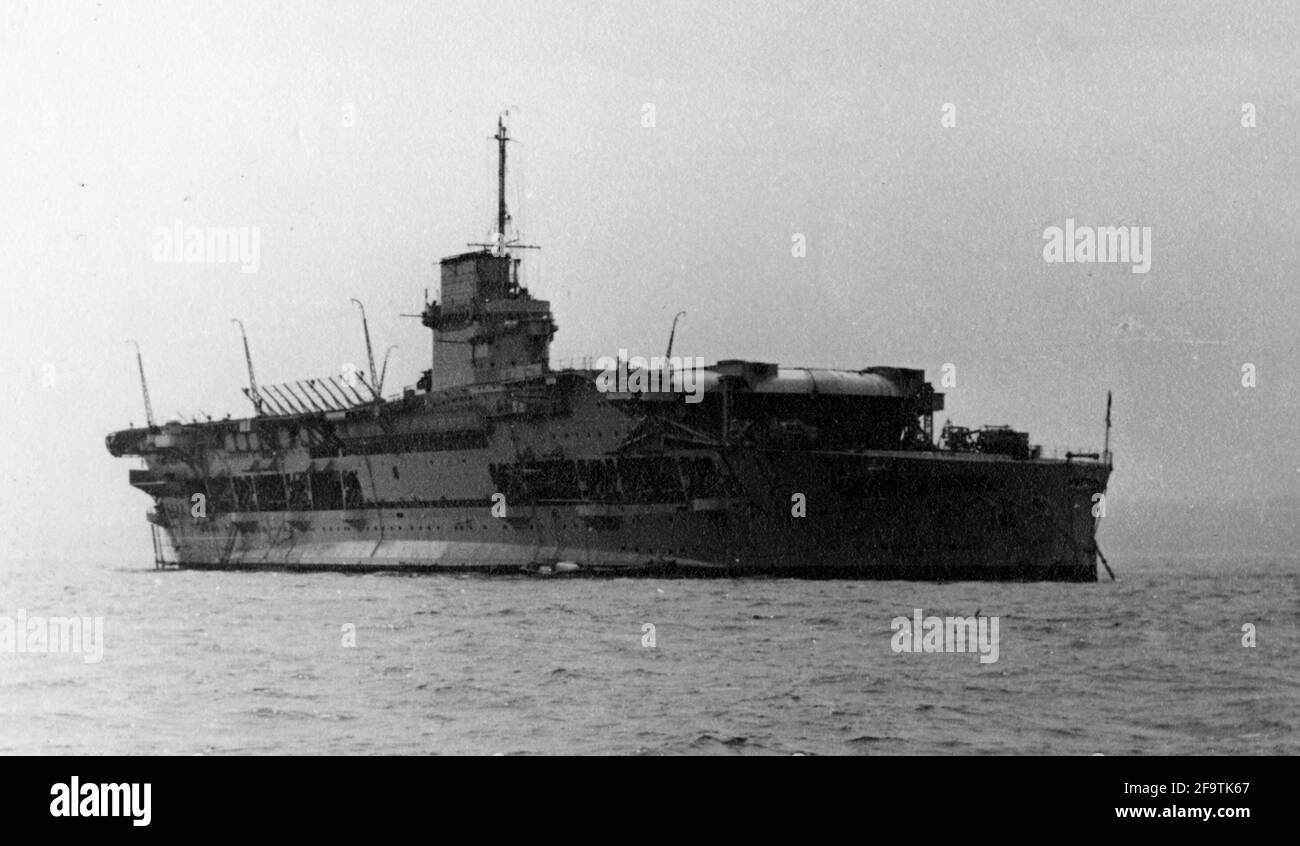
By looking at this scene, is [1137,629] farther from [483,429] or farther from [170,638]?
[483,429]

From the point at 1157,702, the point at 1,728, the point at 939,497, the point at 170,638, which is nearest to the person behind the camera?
the point at 1,728

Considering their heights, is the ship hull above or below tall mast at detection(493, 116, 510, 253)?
below

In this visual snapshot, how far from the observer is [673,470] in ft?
152

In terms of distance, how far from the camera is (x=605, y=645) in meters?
28.2

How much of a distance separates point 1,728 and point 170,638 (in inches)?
459

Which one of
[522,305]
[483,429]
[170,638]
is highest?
[522,305]

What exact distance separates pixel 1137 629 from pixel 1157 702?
33.4 ft

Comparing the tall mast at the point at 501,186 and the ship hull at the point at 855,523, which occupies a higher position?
the tall mast at the point at 501,186

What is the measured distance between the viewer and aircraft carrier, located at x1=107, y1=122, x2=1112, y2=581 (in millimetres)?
44938

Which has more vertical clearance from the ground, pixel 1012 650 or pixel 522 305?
pixel 522 305

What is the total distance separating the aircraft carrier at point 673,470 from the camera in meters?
44.9

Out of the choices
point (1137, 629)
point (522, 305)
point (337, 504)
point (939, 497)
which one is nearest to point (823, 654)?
point (1137, 629)
